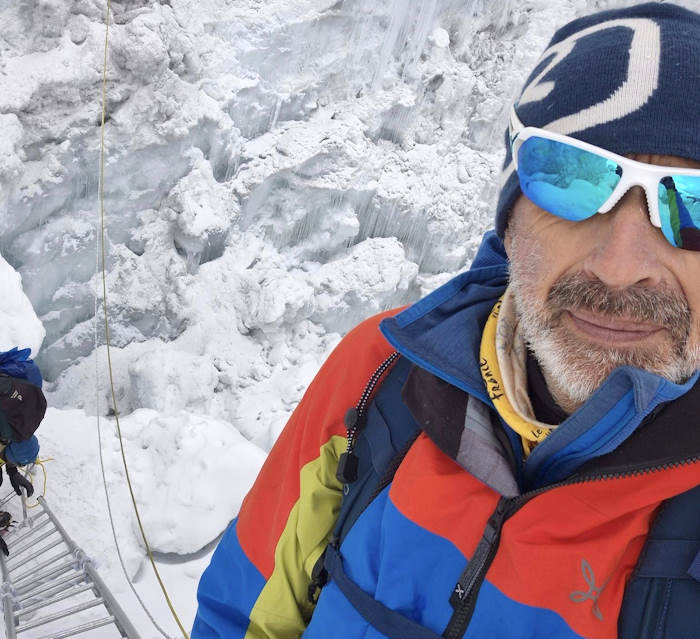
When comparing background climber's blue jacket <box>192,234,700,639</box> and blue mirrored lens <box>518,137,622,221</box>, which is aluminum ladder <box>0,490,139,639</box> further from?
blue mirrored lens <box>518,137,622,221</box>

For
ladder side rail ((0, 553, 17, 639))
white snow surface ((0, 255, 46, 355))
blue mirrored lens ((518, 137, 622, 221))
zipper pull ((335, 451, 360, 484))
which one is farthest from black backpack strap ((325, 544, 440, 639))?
white snow surface ((0, 255, 46, 355))

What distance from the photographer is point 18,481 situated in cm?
258

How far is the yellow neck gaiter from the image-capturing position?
71cm

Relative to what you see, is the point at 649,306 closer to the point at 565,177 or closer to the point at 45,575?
the point at 565,177

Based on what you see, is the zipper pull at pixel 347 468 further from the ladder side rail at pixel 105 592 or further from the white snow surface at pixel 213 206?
the white snow surface at pixel 213 206

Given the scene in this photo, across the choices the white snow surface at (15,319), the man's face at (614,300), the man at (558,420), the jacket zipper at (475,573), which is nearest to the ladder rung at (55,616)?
the white snow surface at (15,319)

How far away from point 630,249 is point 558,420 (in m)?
0.27

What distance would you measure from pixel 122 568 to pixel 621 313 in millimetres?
2735

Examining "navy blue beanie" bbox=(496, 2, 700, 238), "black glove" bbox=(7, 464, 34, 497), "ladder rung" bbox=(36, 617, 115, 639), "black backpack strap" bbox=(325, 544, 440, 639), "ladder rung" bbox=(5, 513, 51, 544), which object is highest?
"navy blue beanie" bbox=(496, 2, 700, 238)

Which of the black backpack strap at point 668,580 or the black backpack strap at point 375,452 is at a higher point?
the black backpack strap at point 668,580

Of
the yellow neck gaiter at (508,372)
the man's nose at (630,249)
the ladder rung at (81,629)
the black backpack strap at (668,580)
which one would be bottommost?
the ladder rung at (81,629)

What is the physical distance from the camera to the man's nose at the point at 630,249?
2.13ft

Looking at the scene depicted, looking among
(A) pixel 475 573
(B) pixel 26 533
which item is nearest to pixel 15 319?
(B) pixel 26 533

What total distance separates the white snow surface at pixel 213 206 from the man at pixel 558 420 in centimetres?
216
